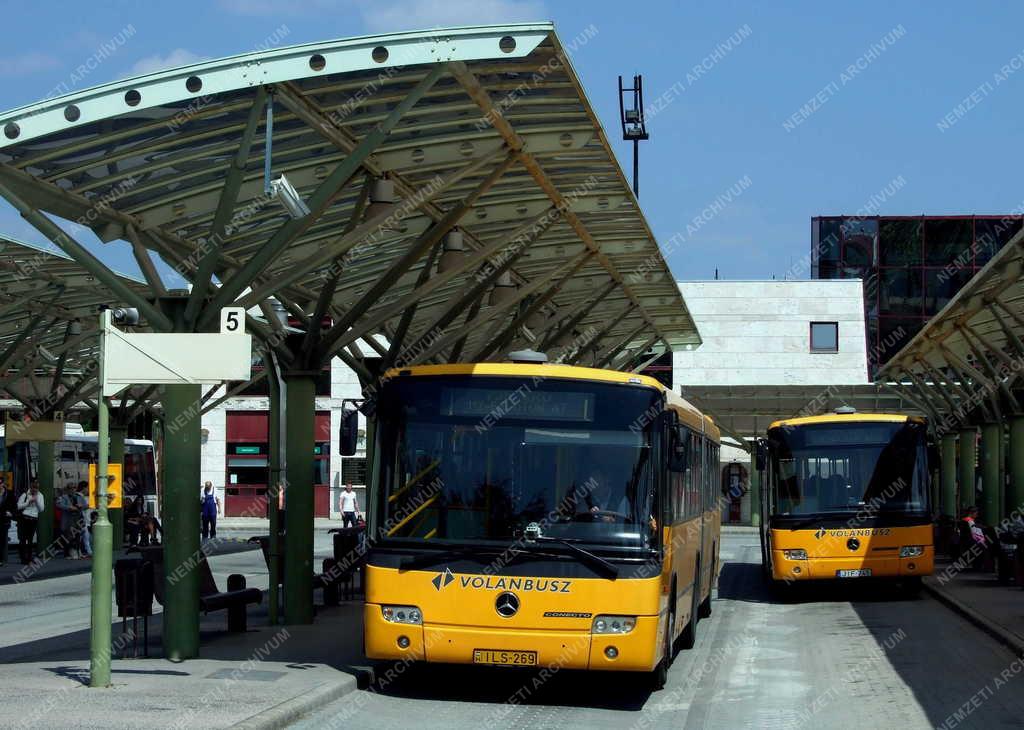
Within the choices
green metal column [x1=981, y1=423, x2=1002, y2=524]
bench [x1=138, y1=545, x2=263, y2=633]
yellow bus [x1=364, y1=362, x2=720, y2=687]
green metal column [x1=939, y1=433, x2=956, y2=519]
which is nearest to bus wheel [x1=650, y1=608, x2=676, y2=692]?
yellow bus [x1=364, y1=362, x2=720, y2=687]

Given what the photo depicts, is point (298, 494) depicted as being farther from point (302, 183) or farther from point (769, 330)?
point (769, 330)

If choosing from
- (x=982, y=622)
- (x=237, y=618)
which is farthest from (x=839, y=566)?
(x=237, y=618)

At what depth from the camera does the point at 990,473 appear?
3158 cm

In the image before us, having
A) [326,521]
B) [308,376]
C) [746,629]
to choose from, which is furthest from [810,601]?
[326,521]

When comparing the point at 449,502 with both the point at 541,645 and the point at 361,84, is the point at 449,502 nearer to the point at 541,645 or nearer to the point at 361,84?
the point at 541,645

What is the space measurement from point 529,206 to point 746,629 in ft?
19.4

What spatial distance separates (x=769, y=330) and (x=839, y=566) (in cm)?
3899

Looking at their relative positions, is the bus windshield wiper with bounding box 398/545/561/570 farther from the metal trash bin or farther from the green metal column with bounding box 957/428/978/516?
the green metal column with bounding box 957/428/978/516

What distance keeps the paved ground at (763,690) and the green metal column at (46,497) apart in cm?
1865

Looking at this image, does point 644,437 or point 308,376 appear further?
point 308,376

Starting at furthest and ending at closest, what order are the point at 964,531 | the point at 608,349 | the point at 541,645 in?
the point at 608,349 → the point at 964,531 → the point at 541,645

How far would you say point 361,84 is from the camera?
42.1ft

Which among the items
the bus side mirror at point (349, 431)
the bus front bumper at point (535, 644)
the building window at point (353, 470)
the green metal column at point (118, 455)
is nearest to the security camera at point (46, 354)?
the green metal column at point (118, 455)

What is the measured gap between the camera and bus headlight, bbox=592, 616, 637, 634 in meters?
11.3
